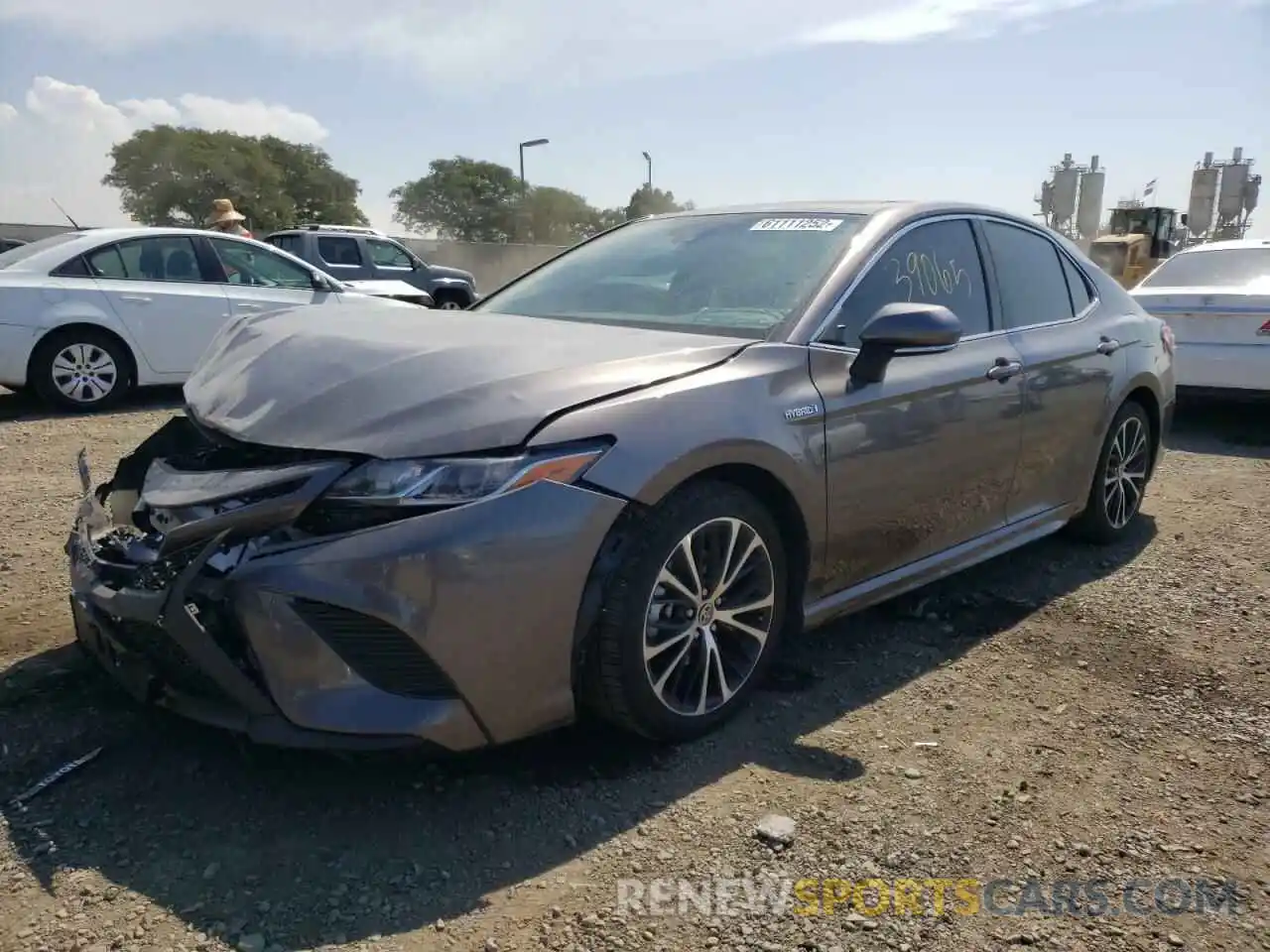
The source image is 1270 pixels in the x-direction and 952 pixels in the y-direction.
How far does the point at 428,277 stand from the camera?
17.5 m

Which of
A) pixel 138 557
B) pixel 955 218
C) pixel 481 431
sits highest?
pixel 955 218

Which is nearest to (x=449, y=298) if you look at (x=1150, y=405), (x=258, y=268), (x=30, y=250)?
(x=258, y=268)

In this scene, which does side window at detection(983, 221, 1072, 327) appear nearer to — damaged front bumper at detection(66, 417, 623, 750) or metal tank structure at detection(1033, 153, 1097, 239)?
damaged front bumper at detection(66, 417, 623, 750)

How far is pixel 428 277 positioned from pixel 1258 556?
48.3 feet

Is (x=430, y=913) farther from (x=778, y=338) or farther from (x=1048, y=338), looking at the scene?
(x=1048, y=338)

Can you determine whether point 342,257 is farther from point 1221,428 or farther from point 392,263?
point 1221,428

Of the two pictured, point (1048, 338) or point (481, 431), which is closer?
point (481, 431)

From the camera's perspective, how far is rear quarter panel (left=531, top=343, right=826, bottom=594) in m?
2.54

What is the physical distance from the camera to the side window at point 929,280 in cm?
334

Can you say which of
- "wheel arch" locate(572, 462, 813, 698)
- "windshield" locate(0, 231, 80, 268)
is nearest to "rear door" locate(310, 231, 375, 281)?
"windshield" locate(0, 231, 80, 268)

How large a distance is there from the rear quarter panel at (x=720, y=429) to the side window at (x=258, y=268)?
6882mm

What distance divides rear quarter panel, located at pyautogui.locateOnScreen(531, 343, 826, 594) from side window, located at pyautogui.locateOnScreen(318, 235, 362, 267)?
47.3 ft

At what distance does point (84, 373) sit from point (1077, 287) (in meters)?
6.89

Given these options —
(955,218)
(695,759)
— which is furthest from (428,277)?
(695,759)
